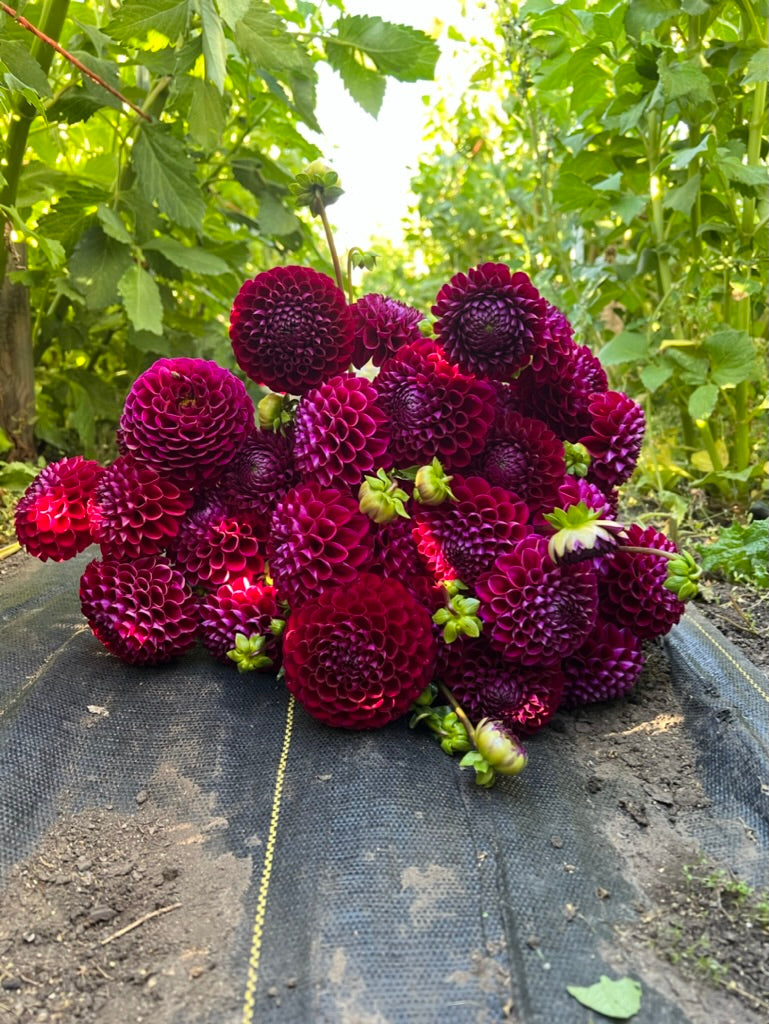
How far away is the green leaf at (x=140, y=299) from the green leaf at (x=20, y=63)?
1.40 ft

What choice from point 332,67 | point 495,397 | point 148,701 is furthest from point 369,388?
point 332,67

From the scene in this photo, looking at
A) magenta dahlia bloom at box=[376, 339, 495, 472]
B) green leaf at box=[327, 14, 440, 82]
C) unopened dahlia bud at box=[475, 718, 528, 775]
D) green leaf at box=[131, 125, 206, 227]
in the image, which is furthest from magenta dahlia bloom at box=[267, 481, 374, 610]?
green leaf at box=[327, 14, 440, 82]

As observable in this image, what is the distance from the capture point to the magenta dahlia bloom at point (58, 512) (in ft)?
3.60

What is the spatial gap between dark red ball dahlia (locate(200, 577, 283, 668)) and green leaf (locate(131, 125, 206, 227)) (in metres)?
0.95

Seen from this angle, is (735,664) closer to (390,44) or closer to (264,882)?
(264,882)

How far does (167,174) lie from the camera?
5.50 ft

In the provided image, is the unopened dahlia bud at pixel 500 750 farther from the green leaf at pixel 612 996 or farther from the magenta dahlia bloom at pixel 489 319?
the magenta dahlia bloom at pixel 489 319

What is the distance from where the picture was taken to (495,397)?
1.05m

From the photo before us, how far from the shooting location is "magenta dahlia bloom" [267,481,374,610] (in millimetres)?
962

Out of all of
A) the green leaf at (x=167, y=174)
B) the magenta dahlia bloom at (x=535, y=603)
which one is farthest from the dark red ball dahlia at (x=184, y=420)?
the green leaf at (x=167, y=174)

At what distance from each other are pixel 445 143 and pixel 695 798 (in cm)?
357

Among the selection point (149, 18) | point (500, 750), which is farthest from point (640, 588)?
point (149, 18)

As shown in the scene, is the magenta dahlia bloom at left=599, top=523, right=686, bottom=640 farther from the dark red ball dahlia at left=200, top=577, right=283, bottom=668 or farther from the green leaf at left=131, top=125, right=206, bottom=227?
the green leaf at left=131, top=125, right=206, bottom=227

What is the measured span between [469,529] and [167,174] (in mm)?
1124
